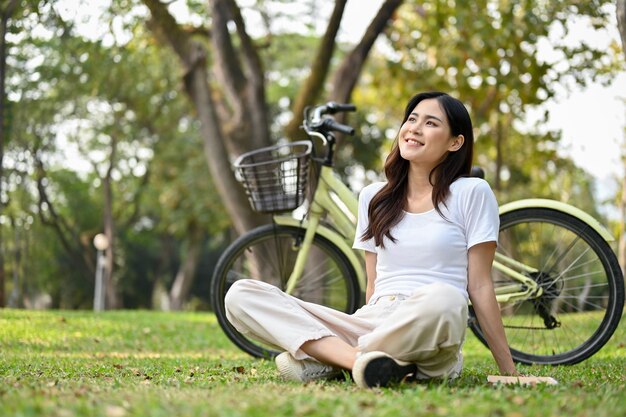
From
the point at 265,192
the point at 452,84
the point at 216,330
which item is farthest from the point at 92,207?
the point at 265,192

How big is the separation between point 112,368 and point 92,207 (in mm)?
28555

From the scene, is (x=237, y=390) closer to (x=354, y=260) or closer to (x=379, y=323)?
(x=379, y=323)

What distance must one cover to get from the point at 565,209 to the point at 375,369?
2042 mm

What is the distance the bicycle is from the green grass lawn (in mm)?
258

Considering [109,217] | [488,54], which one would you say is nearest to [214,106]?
[488,54]

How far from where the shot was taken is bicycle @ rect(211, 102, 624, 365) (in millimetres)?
4641

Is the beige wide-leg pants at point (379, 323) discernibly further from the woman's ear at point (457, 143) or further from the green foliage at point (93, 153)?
the green foliage at point (93, 153)

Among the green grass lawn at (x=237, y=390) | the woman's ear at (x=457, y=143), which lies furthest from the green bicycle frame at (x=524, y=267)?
the woman's ear at (x=457, y=143)

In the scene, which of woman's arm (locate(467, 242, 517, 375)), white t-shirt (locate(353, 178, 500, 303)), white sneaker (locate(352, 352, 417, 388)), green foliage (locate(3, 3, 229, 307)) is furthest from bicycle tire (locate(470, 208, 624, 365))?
green foliage (locate(3, 3, 229, 307))

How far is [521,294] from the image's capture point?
181 inches

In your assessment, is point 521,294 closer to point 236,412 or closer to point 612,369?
point 612,369

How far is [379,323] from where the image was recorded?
349 cm

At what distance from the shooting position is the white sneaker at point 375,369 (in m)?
3.05

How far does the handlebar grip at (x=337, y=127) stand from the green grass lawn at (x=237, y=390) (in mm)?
1442
